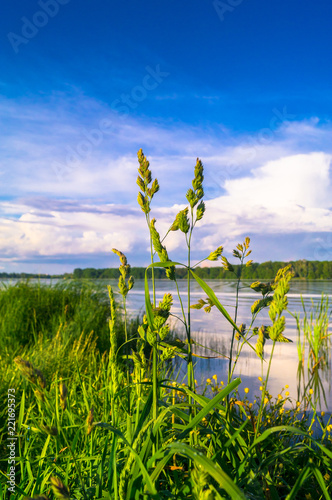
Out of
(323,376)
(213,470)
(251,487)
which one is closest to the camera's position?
(213,470)

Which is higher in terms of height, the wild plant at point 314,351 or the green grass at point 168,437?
the green grass at point 168,437

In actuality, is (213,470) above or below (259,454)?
above

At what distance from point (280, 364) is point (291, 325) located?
6592 millimetres

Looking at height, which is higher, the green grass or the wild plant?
the green grass

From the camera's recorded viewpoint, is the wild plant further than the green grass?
Yes

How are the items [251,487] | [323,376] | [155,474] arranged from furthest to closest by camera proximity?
[323,376], [251,487], [155,474]

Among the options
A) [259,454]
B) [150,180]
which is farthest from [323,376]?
[150,180]

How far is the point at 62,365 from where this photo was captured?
488 cm

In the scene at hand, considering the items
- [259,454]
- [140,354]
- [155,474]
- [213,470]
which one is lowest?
[259,454]

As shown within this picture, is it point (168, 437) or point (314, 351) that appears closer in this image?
point (168, 437)

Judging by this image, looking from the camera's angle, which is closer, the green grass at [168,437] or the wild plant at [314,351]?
the green grass at [168,437]

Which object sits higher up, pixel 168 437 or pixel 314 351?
pixel 168 437

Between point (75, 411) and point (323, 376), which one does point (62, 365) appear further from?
point (323, 376)

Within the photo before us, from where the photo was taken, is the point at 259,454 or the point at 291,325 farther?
the point at 291,325
